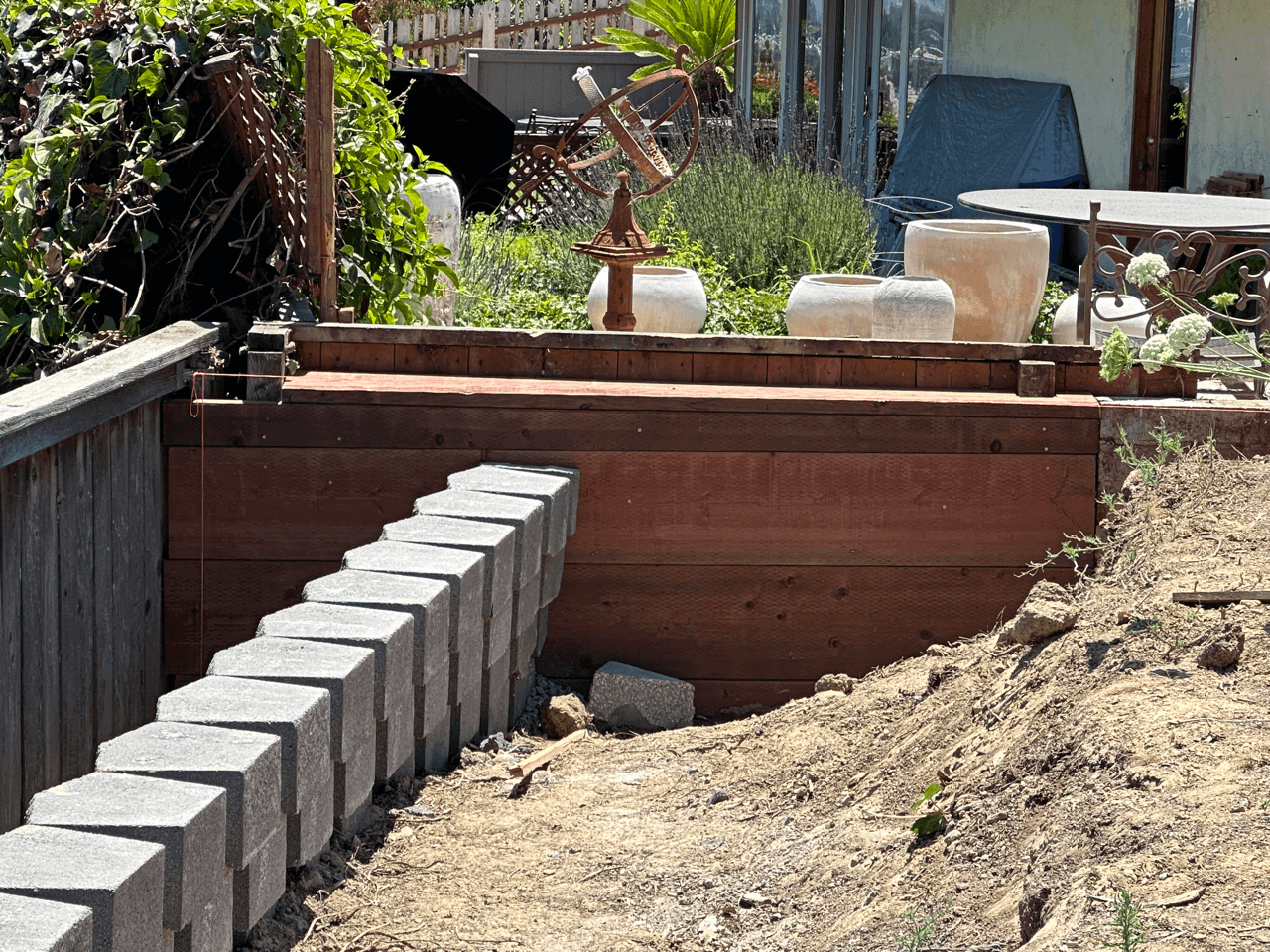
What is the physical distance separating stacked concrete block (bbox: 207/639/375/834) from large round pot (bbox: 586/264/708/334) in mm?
2354

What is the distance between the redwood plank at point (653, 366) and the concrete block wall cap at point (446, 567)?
1.09 meters

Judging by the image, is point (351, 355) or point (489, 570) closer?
point (489, 570)

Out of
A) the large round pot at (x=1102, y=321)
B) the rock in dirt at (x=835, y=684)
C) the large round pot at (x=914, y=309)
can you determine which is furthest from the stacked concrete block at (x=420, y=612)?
the large round pot at (x=1102, y=321)

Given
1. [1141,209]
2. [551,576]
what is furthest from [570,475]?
[1141,209]

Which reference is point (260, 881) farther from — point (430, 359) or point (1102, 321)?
point (1102, 321)

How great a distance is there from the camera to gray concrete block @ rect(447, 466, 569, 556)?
147 inches

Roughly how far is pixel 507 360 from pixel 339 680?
182cm

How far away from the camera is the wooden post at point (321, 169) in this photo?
13.5 ft

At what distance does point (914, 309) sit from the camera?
444 centimetres

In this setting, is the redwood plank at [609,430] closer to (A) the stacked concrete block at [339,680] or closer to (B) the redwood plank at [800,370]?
(B) the redwood plank at [800,370]

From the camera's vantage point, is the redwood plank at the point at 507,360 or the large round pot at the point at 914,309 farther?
the large round pot at the point at 914,309

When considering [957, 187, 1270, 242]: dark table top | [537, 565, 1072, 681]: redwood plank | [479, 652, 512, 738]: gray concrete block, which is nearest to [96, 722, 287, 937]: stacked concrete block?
[479, 652, 512, 738]: gray concrete block

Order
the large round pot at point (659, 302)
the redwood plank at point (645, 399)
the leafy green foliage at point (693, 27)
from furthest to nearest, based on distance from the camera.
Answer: the leafy green foliage at point (693, 27)
the large round pot at point (659, 302)
the redwood plank at point (645, 399)

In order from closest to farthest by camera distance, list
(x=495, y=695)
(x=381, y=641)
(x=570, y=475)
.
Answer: (x=381, y=641) → (x=495, y=695) → (x=570, y=475)
